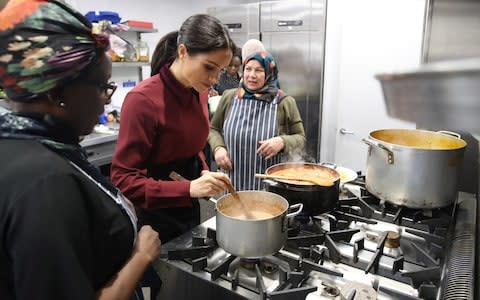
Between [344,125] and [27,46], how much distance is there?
2.83 metres

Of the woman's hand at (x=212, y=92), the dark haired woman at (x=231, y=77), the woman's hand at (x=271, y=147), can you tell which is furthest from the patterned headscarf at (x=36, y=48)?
the woman's hand at (x=212, y=92)

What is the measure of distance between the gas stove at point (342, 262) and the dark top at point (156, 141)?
183 millimetres

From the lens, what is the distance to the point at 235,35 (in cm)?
363

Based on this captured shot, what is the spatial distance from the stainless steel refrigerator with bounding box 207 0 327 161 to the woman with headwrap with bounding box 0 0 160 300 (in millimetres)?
2522

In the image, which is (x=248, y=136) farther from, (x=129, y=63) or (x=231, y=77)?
(x=129, y=63)

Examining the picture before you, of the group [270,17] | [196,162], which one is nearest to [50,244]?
[196,162]

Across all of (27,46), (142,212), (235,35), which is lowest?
(142,212)

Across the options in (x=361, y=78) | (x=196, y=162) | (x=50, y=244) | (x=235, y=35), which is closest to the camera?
(x=50, y=244)

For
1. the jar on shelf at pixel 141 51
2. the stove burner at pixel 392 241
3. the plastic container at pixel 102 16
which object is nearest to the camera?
the stove burner at pixel 392 241

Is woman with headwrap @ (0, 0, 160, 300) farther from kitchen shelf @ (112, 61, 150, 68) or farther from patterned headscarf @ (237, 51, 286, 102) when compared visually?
kitchen shelf @ (112, 61, 150, 68)

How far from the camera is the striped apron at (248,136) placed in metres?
2.01

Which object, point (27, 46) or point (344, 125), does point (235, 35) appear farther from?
point (27, 46)

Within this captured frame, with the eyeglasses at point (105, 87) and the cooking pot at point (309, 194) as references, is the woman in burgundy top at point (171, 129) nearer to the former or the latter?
the cooking pot at point (309, 194)

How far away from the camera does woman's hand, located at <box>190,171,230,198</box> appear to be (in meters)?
1.15
